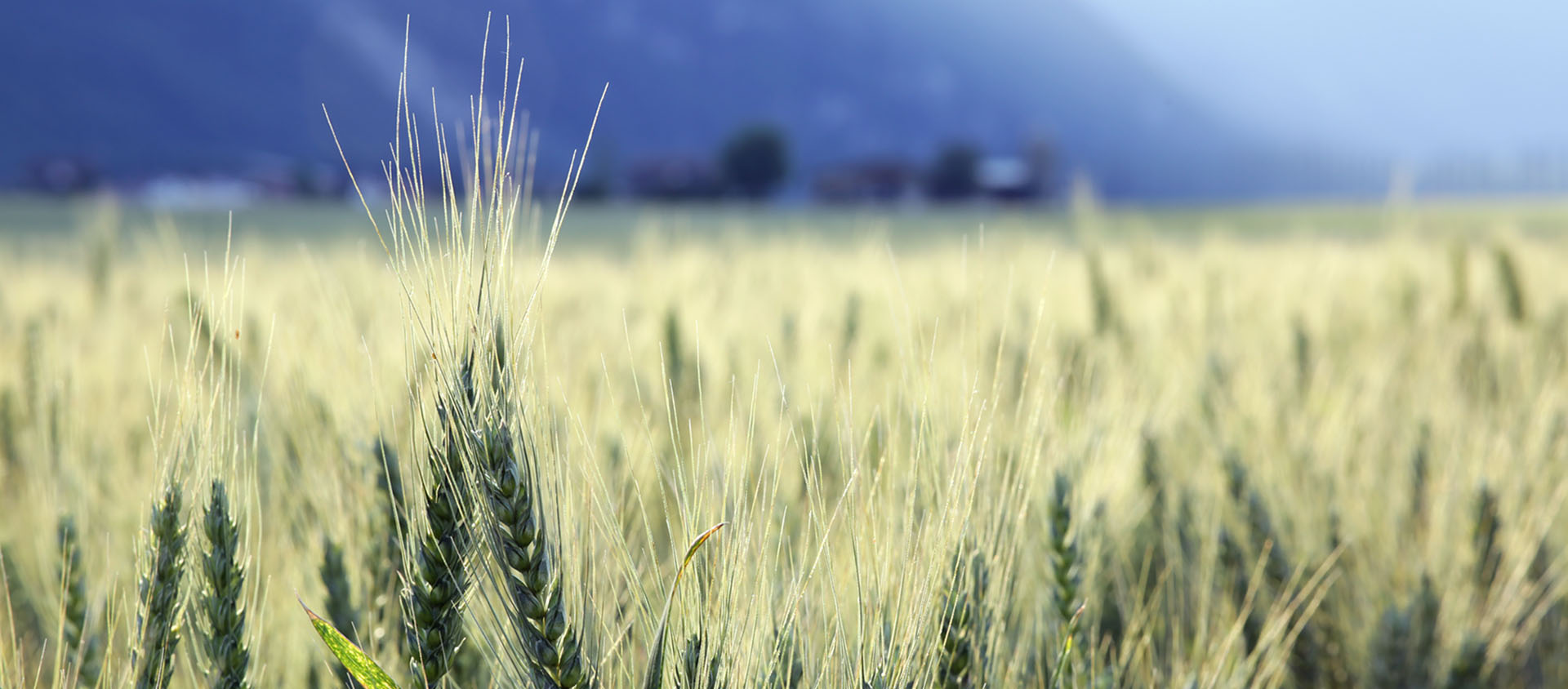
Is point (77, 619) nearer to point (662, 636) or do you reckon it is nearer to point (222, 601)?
point (222, 601)

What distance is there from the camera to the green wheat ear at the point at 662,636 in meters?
0.77

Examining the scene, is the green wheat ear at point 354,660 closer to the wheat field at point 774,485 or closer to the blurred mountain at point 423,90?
the wheat field at point 774,485

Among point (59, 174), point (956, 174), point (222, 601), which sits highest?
point (956, 174)

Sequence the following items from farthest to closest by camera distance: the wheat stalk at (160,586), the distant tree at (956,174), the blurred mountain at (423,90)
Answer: the blurred mountain at (423,90), the distant tree at (956,174), the wheat stalk at (160,586)

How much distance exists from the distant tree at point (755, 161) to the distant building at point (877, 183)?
4.25 meters

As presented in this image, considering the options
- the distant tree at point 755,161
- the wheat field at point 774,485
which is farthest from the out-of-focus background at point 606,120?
the wheat field at point 774,485

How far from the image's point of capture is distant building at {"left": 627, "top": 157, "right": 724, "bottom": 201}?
6097cm

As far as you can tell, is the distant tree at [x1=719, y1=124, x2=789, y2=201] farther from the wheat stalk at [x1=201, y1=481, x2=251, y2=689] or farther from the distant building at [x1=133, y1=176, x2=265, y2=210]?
the wheat stalk at [x1=201, y1=481, x2=251, y2=689]

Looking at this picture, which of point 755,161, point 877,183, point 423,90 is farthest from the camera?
point 423,90

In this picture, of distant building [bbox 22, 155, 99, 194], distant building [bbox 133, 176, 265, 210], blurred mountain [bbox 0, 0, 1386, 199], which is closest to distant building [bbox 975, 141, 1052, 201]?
blurred mountain [bbox 0, 0, 1386, 199]

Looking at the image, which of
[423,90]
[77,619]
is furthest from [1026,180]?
[423,90]

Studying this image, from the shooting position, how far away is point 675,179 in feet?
217

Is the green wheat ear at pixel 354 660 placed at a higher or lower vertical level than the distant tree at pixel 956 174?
lower

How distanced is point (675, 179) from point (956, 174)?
19519 mm
